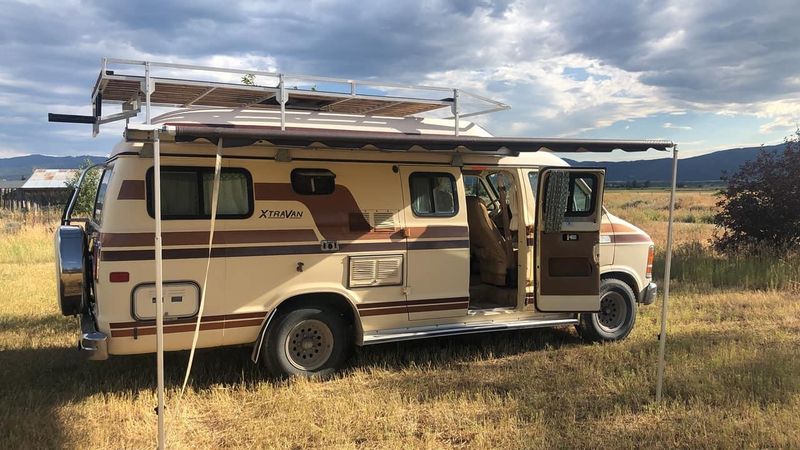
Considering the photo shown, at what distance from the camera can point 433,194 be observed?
6.18m

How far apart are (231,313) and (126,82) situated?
7.20 feet

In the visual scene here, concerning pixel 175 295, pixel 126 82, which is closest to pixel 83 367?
pixel 175 295

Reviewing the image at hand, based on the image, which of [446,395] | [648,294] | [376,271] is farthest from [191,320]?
[648,294]

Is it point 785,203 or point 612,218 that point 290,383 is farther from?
point 785,203

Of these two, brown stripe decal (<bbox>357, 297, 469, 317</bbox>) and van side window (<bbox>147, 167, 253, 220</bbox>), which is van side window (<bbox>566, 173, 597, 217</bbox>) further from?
van side window (<bbox>147, 167, 253, 220</bbox>)

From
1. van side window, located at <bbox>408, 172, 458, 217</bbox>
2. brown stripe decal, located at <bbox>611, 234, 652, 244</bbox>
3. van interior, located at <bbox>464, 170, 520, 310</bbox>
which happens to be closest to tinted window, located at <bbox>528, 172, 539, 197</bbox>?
van interior, located at <bbox>464, 170, 520, 310</bbox>

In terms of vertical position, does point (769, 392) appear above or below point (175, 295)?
below

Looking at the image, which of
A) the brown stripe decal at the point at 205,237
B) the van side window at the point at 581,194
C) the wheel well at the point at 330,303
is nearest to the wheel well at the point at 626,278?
the van side window at the point at 581,194

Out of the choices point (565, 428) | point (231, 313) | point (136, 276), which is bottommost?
point (565, 428)

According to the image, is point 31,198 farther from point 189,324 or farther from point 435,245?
point 435,245

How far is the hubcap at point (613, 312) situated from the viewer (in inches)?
280

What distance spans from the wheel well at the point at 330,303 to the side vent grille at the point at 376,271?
0.21 metres

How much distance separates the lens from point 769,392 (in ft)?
16.8

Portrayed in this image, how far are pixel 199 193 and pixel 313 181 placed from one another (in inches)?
41.0
